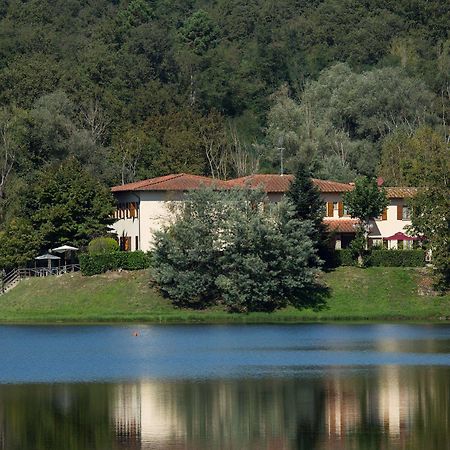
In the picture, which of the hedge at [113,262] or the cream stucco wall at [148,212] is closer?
the hedge at [113,262]

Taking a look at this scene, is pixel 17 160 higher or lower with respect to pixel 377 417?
higher

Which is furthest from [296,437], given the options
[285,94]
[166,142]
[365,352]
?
[285,94]

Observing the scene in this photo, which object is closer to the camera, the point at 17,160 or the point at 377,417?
the point at 377,417

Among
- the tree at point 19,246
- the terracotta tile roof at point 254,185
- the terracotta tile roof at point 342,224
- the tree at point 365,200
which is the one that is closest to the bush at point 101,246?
the tree at point 19,246

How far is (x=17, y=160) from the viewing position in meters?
130

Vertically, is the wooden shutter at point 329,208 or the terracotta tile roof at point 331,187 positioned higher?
the terracotta tile roof at point 331,187

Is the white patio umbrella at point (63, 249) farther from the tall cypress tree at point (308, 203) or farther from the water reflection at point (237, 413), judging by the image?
the water reflection at point (237, 413)

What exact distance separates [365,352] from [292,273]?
1008 inches

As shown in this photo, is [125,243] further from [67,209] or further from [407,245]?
[407,245]

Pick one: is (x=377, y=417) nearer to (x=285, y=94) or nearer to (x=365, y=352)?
(x=365, y=352)

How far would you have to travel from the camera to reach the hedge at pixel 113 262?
10012 cm

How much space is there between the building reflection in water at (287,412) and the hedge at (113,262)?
43.7m

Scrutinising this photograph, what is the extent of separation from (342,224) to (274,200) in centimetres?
524

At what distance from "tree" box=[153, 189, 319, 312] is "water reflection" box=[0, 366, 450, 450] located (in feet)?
111
